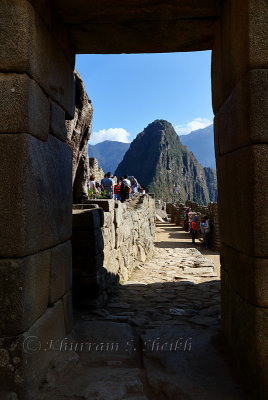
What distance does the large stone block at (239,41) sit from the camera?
184 cm

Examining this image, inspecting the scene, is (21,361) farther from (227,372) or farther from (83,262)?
(83,262)

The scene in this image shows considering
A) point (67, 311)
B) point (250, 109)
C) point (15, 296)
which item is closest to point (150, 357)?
point (67, 311)

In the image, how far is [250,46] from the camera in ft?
6.06

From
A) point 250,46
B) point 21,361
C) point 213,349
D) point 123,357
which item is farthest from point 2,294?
point 250,46

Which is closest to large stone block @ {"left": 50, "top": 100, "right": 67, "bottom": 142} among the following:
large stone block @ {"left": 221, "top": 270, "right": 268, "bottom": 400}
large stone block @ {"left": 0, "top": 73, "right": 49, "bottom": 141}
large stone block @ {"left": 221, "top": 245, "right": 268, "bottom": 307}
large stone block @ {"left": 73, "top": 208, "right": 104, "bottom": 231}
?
large stone block @ {"left": 0, "top": 73, "right": 49, "bottom": 141}

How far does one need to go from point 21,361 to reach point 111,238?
335 centimetres

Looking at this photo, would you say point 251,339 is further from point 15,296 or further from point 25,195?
point 25,195

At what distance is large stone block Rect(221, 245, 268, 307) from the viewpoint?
1.81m

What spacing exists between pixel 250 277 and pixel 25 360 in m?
1.51

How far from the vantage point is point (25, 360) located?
1.78 m

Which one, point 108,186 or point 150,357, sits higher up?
point 108,186

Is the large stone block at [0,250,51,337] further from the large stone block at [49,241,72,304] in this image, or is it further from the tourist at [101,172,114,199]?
the tourist at [101,172,114,199]

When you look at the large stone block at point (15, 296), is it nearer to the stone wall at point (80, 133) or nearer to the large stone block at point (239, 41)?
the large stone block at point (239, 41)

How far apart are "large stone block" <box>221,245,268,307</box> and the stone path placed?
0.62m
